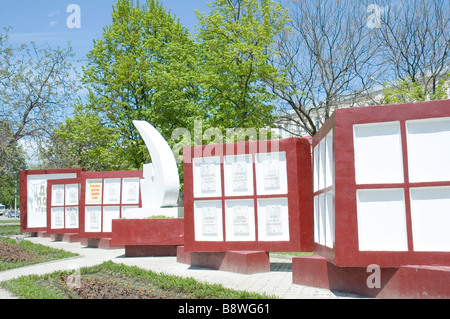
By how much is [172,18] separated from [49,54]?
767 cm

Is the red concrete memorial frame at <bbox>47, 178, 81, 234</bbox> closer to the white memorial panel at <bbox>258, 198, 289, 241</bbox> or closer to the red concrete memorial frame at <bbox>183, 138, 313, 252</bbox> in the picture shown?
the red concrete memorial frame at <bbox>183, 138, 313, 252</bbox>

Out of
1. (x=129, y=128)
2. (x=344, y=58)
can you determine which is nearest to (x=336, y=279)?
(x=344, y=58)

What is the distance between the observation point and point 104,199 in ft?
59.2

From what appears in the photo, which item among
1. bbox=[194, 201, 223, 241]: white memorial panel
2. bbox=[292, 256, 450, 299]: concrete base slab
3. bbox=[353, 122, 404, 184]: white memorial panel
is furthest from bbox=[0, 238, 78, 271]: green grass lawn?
bbox=[353, 122, 404, 184]: white memorial panel

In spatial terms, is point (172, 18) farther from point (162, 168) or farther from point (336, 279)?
point (336, 279)


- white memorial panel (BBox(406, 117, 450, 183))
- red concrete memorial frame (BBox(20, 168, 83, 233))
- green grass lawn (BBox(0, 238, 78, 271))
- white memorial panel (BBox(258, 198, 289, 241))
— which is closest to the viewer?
white memorial panel (BBox(406, 117, 450, 183))

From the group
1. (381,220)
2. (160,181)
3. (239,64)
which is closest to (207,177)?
(160,181)

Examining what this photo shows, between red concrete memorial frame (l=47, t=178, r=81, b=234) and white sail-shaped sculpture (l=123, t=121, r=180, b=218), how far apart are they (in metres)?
6.98

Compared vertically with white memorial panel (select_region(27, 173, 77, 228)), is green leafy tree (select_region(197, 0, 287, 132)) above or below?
above

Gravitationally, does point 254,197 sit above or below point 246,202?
above

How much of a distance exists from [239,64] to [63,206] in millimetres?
10299

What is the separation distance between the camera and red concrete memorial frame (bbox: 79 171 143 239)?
17.9m

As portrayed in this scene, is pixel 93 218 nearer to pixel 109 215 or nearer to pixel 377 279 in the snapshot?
pixel 109 215

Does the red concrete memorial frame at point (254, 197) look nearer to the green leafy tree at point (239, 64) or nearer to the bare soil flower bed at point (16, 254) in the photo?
the bare soil flower bed at point (16, 254)
